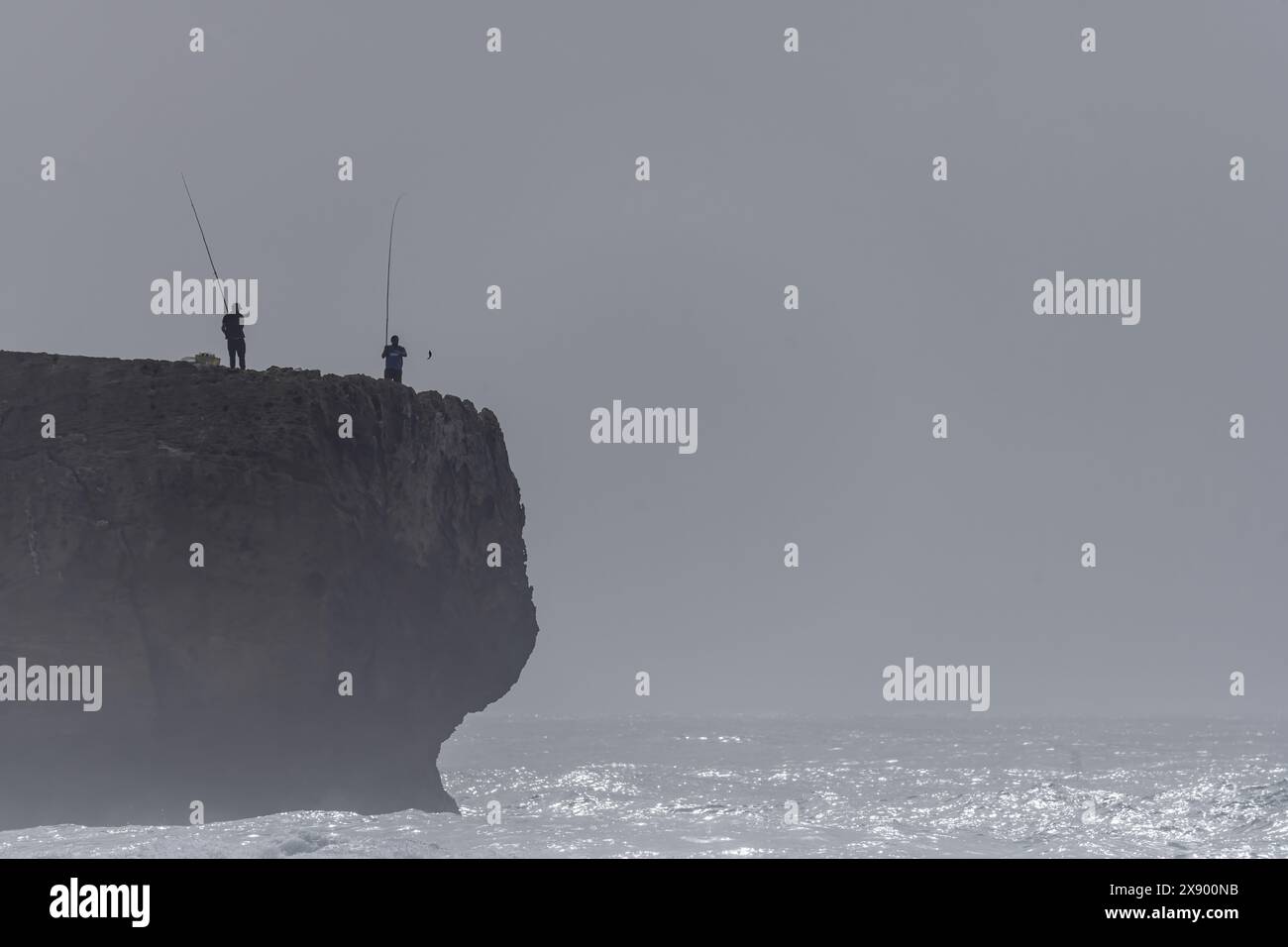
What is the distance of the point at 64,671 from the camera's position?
3169cm

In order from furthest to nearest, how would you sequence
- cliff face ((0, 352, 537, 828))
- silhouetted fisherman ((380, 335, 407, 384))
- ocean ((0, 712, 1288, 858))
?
silhouetted fisherman ((380, 335, 407, 384)), cliff face ((0, 352, 537, 828)), ocean ((0, 712, 1288, 858))

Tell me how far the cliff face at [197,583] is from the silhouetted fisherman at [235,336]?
121cm

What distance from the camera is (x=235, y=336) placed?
117 ft

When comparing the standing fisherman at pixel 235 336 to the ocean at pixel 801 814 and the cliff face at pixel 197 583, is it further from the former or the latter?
the ocean at pixel 801 814

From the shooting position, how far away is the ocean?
2128cm

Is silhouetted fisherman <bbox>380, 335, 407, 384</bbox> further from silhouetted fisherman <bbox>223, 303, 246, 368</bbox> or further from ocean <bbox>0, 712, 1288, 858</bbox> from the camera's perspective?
ocean <bbox>0, 712, 1288, 858</bbox>

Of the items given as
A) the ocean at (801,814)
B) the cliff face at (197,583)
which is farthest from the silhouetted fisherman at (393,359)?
the ocean at (801,814)

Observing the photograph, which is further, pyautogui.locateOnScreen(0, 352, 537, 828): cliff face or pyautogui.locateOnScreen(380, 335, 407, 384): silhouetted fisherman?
pyautogui.locateOnScreen(380, 335, 407, 384): silhouetted fisherman

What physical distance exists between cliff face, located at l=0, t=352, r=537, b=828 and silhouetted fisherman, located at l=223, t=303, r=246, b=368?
121cm

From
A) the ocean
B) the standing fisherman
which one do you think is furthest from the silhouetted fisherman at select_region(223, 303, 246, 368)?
the ocean

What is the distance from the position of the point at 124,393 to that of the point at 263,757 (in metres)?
9.01

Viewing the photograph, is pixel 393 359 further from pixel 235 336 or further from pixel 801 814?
pixel 801 814
